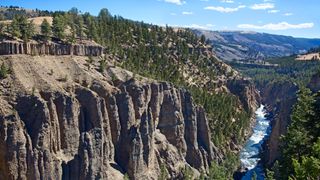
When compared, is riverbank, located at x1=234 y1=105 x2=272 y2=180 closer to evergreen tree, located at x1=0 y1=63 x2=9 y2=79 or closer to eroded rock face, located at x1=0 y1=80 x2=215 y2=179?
eroded rock face, located at x1=0 y1=80 x2=215 y2=179

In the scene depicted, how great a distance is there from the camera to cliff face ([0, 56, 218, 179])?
71.8 m

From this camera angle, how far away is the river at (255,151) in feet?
400

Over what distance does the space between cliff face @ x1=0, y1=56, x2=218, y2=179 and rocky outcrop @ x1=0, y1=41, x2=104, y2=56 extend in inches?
88.6

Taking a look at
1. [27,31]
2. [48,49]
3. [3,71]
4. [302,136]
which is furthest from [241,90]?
[302,136]

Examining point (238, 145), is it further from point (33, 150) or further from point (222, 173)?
point (33, 150)

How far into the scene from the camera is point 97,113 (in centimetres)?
8369

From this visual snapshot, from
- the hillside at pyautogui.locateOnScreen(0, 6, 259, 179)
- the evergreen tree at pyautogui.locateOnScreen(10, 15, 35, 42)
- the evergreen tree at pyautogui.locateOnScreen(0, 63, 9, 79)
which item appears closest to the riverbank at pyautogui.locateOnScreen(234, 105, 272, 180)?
the hillside at pyautogui.locateOnScreen(0, 6, 259, 179)

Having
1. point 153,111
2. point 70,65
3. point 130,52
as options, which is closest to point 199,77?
point 130,52

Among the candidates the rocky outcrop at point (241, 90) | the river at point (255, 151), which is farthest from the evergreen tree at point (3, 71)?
the rocky outcrop at point (241, 90)

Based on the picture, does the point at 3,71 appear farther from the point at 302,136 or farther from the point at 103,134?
the point at 302,136

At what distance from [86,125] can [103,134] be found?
11.0ft

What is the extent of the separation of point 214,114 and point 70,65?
2071 inches

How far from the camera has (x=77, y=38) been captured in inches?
4306

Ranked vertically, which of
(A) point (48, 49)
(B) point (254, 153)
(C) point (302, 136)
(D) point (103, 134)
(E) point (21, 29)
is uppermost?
(E) point (21, 29)
